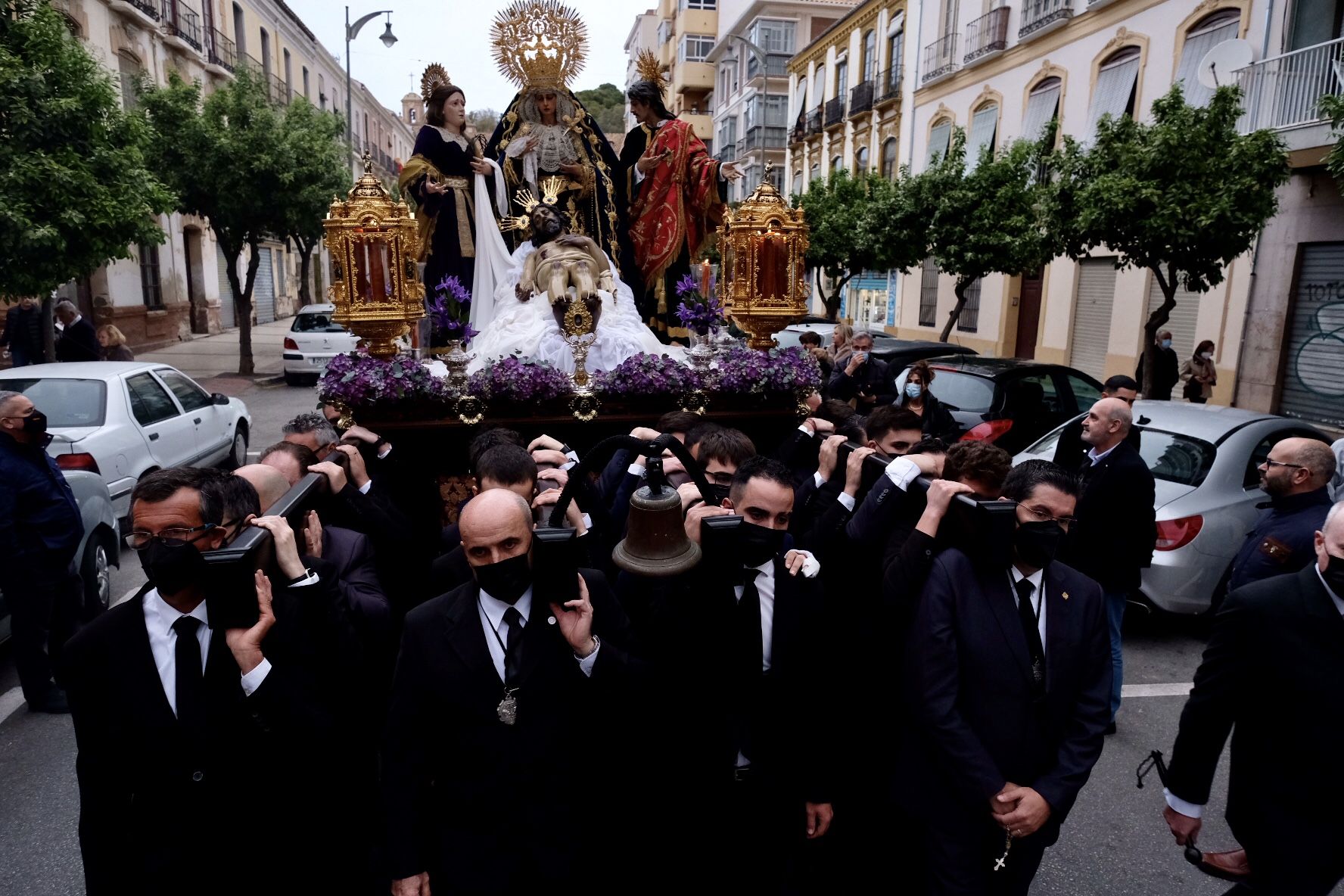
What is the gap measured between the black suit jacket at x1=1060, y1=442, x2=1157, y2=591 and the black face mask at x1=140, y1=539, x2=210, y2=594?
4024mm

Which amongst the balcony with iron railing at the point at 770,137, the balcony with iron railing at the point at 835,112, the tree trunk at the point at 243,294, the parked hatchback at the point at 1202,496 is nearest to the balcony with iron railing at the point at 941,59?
the balcony with iron railing at the point at 835,112

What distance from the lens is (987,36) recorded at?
843 inches

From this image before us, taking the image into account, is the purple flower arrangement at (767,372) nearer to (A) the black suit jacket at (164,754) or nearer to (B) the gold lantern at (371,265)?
(B) the gold lantern at (371,265)

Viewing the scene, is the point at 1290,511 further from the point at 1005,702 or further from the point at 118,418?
the point at 118,418

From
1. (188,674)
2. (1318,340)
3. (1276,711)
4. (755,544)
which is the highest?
(1318,340)

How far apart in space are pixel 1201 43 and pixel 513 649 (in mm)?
17259

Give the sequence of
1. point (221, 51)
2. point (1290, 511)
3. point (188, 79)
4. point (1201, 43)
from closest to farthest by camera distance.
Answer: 1. point (1290, 511)
2. point (1201, 43)
3. point (188, 79)
4. point (221, 51)

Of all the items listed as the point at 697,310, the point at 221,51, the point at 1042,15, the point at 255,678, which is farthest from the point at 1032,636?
the point at 221,51

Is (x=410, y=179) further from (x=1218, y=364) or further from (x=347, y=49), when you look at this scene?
(x=347, y=49)

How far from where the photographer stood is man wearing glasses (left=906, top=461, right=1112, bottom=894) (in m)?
2.68

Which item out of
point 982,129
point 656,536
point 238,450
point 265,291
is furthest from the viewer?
point 265,291

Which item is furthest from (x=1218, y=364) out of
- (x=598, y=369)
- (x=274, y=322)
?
(x=274, y=322)

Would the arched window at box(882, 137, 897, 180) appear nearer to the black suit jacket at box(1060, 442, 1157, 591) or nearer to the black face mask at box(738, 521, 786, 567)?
the black suit jacket at box(1060, 442, 1157, 591)

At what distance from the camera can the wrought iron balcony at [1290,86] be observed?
12148 mm
